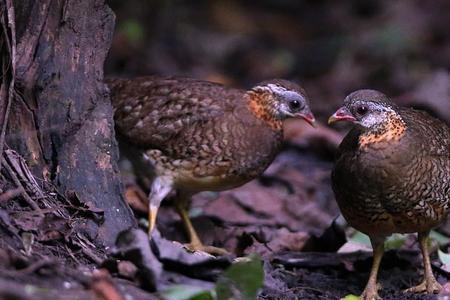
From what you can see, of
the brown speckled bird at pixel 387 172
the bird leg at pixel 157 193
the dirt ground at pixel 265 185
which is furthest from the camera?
the bird leg at pixel 157 193

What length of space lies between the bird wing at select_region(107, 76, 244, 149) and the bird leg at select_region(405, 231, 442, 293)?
1.56 metres

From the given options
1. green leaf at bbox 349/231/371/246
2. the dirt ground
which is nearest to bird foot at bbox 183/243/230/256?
the dirt ground

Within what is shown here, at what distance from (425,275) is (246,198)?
2.09 meters

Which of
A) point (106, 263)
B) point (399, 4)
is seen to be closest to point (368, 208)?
point (106, 263)

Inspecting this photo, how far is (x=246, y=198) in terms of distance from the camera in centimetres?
761

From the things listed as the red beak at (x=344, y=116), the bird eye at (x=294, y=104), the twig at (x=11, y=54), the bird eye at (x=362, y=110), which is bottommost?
the bird eye at (x=294, y=104)

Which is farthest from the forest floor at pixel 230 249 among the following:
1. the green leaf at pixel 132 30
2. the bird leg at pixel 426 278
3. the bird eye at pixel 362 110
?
the green leaf at pixel 132 30

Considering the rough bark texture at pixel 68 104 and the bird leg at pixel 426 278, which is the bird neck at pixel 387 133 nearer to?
the bird leg at pixel 426 278

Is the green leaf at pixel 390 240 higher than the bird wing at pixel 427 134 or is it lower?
lower

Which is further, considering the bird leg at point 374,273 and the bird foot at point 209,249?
the bird foot at point 209,249

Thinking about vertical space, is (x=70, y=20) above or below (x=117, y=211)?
above

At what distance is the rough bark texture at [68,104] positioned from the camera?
492 cm

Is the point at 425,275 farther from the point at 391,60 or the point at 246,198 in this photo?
the point at 391,60

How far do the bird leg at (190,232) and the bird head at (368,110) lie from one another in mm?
1353
